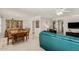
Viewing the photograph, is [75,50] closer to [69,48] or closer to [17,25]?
[69,48]

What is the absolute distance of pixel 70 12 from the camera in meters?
3.24

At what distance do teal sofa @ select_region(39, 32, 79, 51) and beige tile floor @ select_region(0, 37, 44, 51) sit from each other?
0.50 feet

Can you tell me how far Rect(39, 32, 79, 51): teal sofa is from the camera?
296 centimetres

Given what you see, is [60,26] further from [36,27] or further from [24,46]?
[24,46]

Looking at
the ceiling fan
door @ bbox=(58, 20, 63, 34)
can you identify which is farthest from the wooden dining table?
the ceiling fan

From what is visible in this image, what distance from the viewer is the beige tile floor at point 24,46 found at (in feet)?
11.0

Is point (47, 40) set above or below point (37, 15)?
below

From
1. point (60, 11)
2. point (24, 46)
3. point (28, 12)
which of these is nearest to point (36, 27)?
point (28, 12)

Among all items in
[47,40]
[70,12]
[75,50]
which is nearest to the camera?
[75,50]

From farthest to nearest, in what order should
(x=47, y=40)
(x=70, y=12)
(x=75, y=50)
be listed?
(x=47, y=40) → (x=70, y=12) → (x=75, y=50)

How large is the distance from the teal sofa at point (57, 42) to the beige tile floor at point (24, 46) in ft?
0.50
